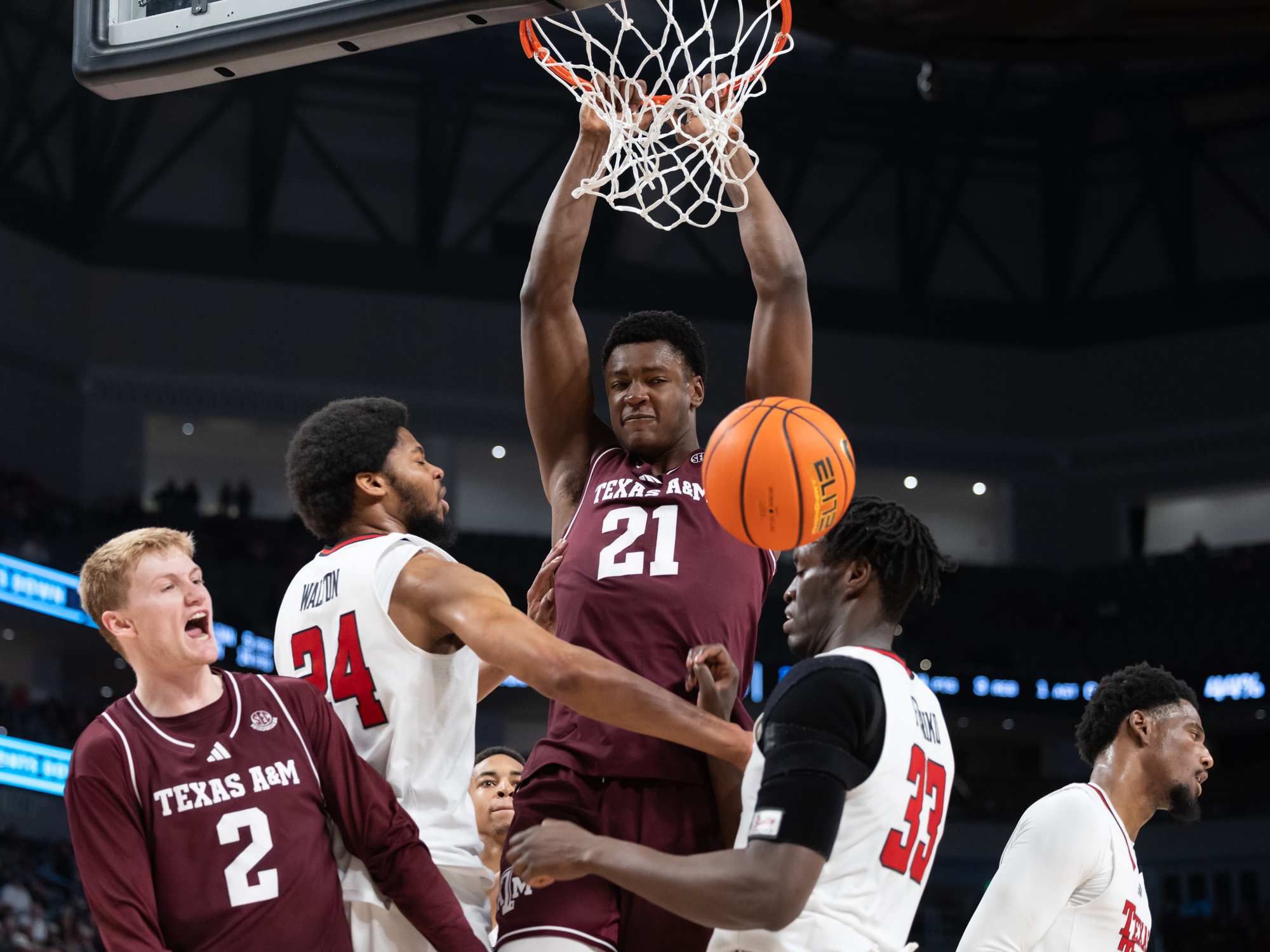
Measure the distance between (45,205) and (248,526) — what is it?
5777mm

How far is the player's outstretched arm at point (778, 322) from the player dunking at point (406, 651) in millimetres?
949

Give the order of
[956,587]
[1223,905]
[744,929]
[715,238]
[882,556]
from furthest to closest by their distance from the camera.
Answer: [715,238], [956,587], [1223,905], [882,556], [744,929]

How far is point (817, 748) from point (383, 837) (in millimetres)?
1049

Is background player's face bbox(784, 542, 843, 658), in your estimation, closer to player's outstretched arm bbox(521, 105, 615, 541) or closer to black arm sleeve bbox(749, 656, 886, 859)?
black arm sleeve bbox(749, 656, 886, 859)

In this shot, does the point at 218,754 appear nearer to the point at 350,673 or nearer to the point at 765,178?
the point at 350,673

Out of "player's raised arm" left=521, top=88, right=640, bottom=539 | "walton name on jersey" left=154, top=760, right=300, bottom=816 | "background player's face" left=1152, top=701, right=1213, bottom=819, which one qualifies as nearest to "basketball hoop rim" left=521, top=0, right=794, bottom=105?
"player's raised arm" left=521, top=88, right=640, bottom=539

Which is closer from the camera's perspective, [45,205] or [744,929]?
[744,929]

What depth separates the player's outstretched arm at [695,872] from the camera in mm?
2594

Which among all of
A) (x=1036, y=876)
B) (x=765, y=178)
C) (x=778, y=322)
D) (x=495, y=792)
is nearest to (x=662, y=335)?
(x=778, y=322)

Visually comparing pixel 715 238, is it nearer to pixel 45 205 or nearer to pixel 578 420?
pixel 45 205

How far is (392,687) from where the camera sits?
3326 mm

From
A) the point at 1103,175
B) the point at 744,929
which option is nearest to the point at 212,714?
the point at 744,929

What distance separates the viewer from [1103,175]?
23734 millimetres

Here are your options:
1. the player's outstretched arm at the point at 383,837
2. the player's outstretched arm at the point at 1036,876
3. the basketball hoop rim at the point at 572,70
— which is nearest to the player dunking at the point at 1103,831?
the player's outstretched arm at the point at 1036,876
